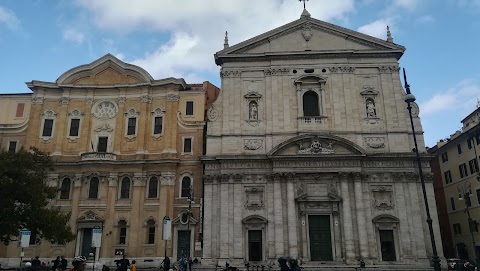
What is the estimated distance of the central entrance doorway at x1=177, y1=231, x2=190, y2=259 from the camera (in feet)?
107

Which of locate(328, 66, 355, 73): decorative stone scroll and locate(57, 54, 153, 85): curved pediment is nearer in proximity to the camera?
locate(328, 66, 355, 73): decorative stone scroll

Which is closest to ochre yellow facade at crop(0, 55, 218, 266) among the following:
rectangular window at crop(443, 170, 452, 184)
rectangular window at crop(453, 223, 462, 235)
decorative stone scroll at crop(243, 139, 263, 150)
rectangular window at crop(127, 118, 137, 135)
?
rectangular window at crop(127, 118, 137, 135)

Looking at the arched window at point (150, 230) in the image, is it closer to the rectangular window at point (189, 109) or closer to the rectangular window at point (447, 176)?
the rectangular window at point (189, 109)

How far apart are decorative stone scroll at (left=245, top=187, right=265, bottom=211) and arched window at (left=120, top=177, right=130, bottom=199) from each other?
31.7ft

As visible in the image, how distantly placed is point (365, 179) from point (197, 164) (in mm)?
13079

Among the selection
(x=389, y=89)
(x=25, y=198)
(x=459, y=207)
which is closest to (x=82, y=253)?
(x=25, y=198)

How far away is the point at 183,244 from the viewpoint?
32812 millimetres

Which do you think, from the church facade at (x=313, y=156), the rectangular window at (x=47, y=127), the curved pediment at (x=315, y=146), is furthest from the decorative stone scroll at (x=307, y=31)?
the rectangular window at (x=47, y=127)

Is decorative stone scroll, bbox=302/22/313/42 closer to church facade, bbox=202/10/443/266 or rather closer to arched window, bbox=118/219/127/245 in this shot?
church facade, bbox=202/10/443/266

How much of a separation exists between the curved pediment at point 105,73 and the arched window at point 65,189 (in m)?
8.63

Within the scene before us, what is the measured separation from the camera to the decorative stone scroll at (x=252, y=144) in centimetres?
3336

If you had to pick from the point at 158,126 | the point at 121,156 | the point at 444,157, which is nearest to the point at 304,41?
the point at 158,126

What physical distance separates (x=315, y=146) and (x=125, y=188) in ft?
50.7

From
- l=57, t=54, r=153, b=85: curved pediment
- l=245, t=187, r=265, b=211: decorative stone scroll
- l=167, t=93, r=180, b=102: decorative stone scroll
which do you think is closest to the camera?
l=245, t=187, r=265, b=211: decorative stone scroll
